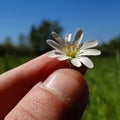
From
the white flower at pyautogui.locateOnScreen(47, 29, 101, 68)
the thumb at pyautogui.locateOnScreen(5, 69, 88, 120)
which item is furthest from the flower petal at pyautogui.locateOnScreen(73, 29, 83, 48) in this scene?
the thumb at pyautogui.locateOnScreen(5, 69, 88, 120)

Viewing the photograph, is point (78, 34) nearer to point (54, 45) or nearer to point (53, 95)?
point (54, 45)

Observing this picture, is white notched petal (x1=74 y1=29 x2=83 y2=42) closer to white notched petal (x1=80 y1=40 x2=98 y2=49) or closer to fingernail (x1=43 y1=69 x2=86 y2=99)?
white notched petal (x1=80 y1=40 x2=98 y2=49)

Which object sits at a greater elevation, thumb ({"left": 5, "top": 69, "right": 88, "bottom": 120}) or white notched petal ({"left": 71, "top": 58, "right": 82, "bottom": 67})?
white notched petal ({"left": 71, "top": 58, "right": 82, "bottom": 67})

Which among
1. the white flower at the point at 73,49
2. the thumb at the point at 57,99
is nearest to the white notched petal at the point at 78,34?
the white flower at the point at 73,49

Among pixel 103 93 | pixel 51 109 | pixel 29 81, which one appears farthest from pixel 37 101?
pixel 103 93

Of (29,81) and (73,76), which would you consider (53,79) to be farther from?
(29,81)

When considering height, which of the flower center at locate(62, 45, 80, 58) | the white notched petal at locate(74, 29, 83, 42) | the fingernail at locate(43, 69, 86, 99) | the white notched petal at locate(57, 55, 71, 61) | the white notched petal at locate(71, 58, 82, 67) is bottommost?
the fingernail at locate(43, 69, 86, 99)

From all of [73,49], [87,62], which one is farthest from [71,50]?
[87,62]
